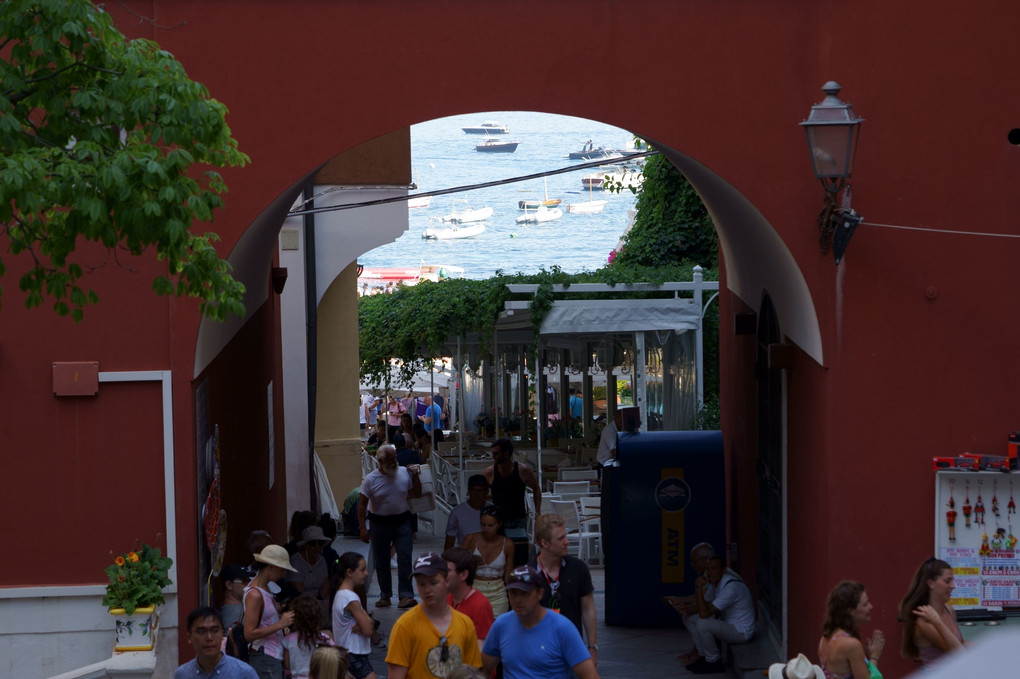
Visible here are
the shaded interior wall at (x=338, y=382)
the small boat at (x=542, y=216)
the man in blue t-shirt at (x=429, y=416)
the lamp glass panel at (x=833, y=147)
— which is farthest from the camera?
the small boat at (x=542, y=216)

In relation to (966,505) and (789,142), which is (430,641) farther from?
(789,142)

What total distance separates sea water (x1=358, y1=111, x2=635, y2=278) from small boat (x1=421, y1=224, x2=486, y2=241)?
62 centimetres

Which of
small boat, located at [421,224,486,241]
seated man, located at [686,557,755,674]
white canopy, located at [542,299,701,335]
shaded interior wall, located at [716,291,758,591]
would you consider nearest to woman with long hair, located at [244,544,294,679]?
seated man, located at [686,557,755,674]

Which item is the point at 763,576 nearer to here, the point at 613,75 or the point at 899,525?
the point at 899,525

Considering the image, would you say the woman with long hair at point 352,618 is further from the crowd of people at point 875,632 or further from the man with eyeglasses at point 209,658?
the crowd of people at point 875,632

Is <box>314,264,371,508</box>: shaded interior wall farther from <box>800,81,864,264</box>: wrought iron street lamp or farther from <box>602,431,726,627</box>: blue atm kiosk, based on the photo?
<box>800,81,864,264</box>: wrought iron street lamp

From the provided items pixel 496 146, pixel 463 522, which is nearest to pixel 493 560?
pixel 463 522

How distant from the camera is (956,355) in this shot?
7535mm

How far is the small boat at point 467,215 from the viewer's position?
383ft

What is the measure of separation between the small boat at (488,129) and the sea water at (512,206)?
0.90 metres

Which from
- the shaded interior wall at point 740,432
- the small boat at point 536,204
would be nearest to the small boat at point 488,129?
the small boat at point 536,204

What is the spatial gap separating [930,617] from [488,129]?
158530 mm

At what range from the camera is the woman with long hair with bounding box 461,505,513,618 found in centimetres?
831

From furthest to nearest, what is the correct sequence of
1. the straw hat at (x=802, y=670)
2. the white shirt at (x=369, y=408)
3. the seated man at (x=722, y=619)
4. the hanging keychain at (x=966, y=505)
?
the white shirt at (x=369, y=408) < the seated man at (x=722, y=619) < the hanging keychain at (x=966, y=505) < the straw hat at (x=802, y=670)
